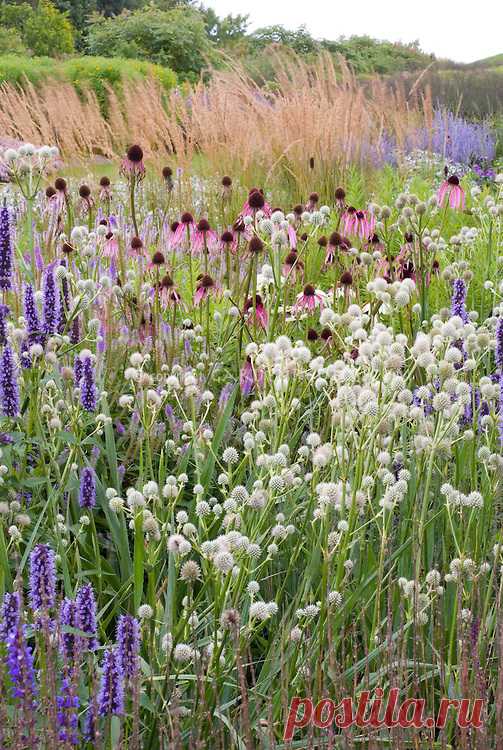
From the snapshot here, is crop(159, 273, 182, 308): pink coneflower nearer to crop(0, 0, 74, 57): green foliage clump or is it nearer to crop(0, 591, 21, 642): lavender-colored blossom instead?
crop(0, 591, 21, 642): lavender-colored blossom

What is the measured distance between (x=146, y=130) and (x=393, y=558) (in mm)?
6774

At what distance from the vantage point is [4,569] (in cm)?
221

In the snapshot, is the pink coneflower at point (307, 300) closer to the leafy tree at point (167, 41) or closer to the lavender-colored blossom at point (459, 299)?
the lavender-colored blossom at point (459, 299)

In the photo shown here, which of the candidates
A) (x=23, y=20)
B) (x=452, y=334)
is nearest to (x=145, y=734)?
(x=452, y=334)

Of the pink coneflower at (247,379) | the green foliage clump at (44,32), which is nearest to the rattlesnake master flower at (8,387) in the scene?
the pink coneflower at (247,379)

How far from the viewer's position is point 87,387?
2662 millimetres

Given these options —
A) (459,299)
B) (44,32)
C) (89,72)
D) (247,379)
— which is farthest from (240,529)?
(44,32)

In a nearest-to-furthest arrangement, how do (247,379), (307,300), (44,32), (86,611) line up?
(86,611) < (247,379) < (307,300) < (44,32)

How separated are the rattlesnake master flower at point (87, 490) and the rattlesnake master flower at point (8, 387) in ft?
0.90

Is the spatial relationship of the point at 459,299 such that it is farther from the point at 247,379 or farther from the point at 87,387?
the point at 87,387

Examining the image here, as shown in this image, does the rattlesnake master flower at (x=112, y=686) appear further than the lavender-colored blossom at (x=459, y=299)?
No

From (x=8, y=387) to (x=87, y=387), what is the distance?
24 centimetres

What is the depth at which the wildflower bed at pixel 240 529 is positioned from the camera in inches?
65.9

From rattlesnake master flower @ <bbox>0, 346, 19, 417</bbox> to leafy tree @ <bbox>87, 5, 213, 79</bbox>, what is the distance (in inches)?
962
